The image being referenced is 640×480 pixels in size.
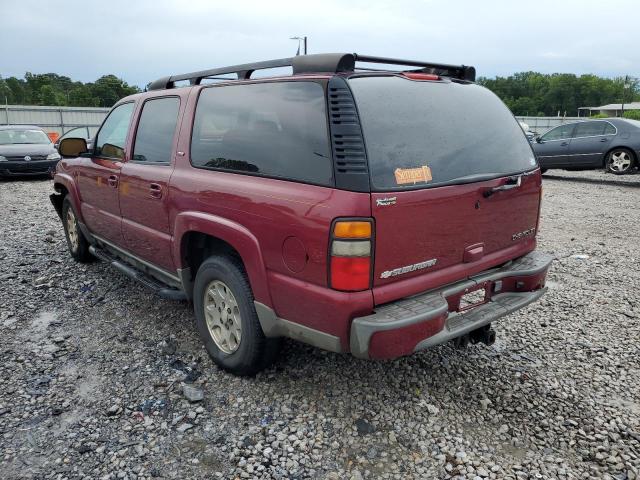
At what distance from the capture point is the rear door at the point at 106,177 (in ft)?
14.0

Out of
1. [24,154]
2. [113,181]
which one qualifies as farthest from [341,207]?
[24,154]

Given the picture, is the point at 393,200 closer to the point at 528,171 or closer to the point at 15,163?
the point at 528,171

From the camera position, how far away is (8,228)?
733cm

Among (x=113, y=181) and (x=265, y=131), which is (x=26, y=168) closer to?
(x=113, y=181)

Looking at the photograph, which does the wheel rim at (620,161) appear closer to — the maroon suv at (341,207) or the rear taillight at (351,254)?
the maroon suv at (341,207)

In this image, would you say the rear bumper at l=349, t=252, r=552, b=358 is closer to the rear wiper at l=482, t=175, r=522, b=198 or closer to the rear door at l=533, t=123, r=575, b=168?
the rear wiper at l=482, t=175, r=522, b=198

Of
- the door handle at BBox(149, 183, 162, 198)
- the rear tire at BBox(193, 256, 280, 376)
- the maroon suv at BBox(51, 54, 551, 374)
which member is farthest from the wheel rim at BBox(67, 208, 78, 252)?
the rear tire at BBox(193, 256, 280, 376)

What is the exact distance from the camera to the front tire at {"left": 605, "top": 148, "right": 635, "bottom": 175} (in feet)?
40.0

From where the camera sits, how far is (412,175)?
2.56 meters

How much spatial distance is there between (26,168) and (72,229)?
26.6ft

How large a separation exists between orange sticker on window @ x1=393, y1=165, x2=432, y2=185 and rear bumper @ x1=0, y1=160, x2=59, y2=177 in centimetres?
1184

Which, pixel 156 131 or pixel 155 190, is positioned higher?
pixel 156 131

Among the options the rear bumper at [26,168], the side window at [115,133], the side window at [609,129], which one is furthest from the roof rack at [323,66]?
the side window at [609,129]

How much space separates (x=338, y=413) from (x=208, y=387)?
0.87 m
